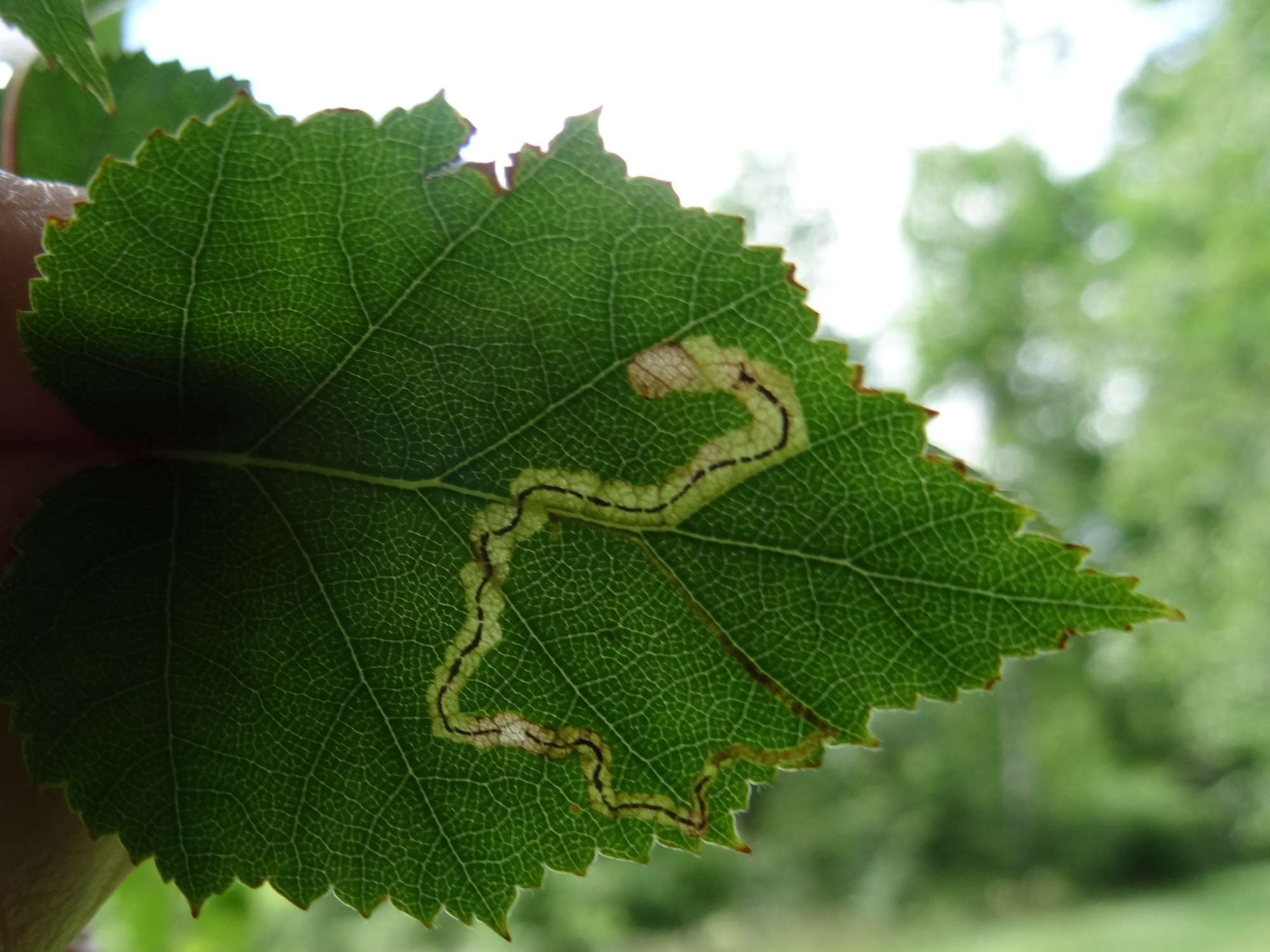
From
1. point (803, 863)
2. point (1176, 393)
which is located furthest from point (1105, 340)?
point (803, 863)

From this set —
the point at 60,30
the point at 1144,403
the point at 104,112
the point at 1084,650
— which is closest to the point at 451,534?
the point at 60,30

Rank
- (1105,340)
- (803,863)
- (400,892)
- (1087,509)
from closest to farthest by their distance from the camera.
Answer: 1. (400,892)
2. (1105,340)
3. (803,863)
4. (1087,509)

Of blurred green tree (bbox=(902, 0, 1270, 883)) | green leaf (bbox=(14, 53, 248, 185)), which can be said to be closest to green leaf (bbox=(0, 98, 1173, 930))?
green leaf (bbox=(14, 53, 248, 185))

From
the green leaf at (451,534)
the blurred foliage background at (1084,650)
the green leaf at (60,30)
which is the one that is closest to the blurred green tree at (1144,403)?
the blurred foliage background at (1084,650)

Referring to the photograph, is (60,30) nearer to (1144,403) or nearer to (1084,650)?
(1144,403)

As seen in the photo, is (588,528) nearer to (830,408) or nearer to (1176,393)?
(830,408)
